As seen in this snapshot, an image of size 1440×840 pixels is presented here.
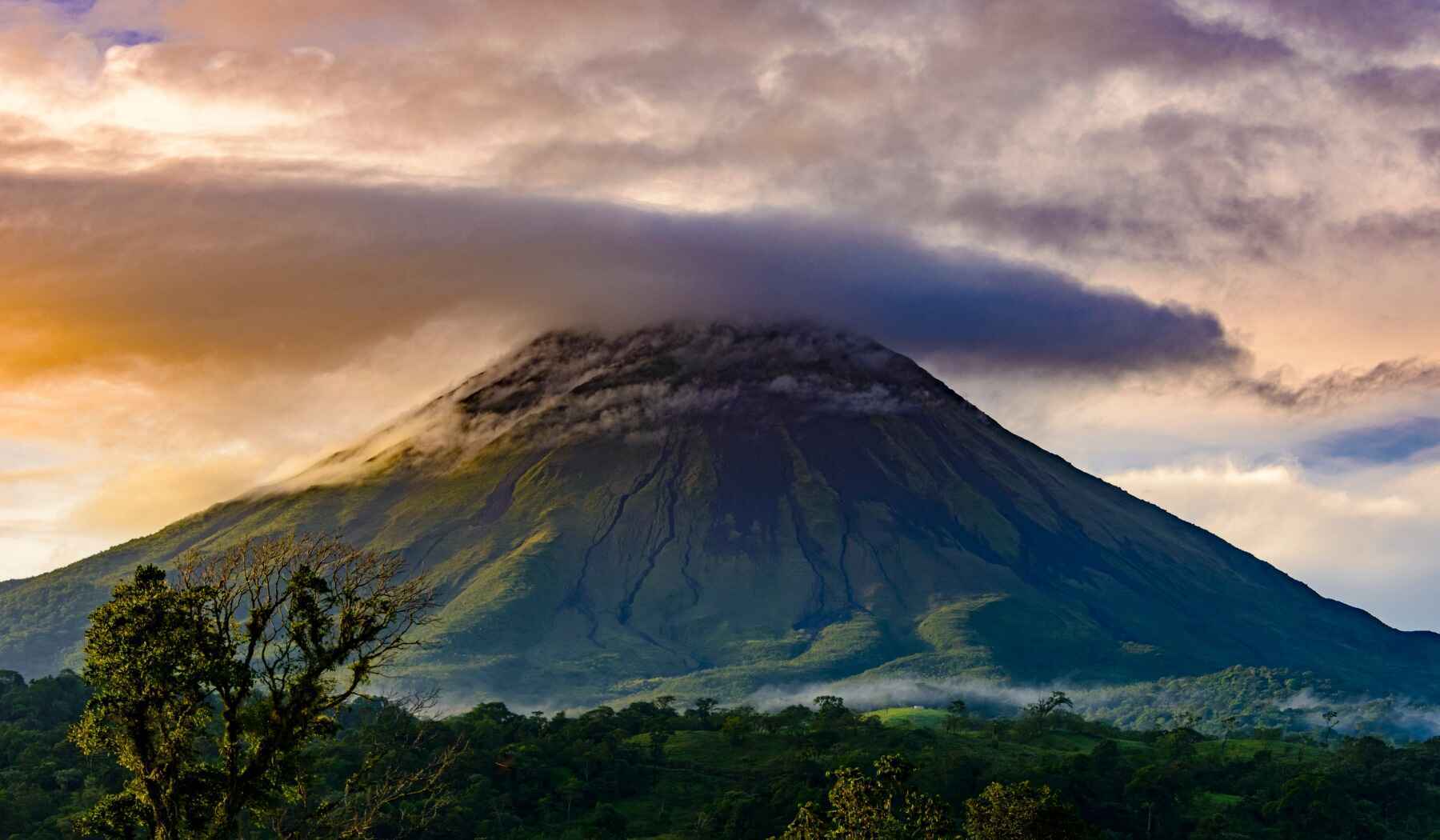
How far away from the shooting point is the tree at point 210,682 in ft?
102

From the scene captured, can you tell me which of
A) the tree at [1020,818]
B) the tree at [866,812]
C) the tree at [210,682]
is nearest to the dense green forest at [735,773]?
the tree at [1020,818]

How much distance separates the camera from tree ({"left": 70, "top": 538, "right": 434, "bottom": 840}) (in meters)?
31.0

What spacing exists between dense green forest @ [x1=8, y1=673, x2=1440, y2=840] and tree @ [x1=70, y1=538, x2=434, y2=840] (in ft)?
135

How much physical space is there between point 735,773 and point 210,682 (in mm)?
76459

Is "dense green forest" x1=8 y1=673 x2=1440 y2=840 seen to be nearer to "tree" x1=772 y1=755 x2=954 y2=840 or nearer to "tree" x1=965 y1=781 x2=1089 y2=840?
"tree" x1=965 y1=781 x2=1089 y2=840

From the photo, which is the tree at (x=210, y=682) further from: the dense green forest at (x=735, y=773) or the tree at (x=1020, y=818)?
the dense green forest at (x=735, y=773)

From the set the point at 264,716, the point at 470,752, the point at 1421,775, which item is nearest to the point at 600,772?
the point at 470,752

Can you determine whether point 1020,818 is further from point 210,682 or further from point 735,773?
point 735,773

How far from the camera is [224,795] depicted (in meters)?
31.7

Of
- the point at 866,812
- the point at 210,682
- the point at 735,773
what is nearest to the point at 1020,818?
the point at 866,812

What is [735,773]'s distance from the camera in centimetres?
10475

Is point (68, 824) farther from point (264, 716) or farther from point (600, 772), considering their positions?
point (264, 716)

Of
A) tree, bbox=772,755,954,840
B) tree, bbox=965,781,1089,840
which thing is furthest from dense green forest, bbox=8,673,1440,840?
tree, bbox=772,755,954,840

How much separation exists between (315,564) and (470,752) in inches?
2418
